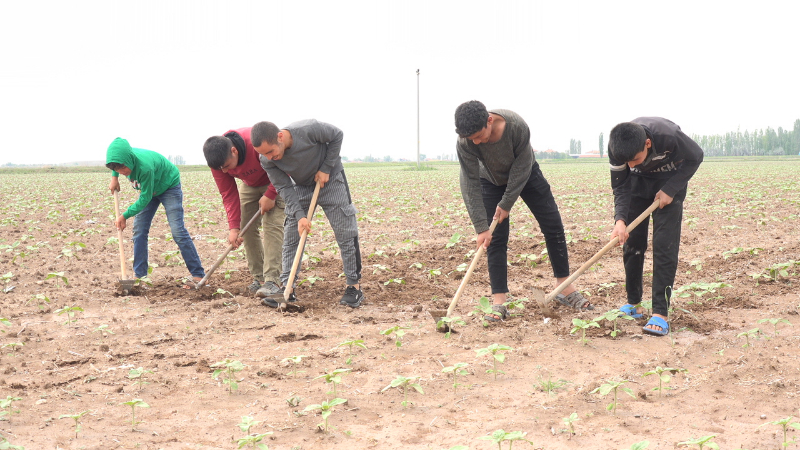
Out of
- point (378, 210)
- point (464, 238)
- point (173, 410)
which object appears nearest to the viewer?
point (173, 410)

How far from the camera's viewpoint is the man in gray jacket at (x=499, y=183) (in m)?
3.94

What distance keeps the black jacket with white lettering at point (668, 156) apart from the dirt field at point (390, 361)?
1080 millimetres

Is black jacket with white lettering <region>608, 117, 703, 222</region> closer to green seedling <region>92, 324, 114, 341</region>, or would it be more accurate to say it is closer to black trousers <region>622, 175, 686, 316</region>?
black trousers <region>622, 175, 686, 316</region>

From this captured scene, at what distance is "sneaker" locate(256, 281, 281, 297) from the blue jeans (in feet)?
3.28

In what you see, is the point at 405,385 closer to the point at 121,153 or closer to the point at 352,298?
the point at 352,298

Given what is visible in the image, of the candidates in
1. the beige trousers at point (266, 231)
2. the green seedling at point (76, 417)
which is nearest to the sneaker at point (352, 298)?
the beige trousers at point (266, 231)

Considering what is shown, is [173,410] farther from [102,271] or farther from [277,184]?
[102,271]

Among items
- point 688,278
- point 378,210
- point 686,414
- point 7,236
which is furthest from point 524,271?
Answer: point 7,236

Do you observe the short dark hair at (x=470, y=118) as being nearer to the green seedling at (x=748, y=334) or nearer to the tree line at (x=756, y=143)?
the green seedling at (x=748, y=334)

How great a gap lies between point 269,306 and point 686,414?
10.9ft

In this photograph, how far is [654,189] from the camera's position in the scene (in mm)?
4105

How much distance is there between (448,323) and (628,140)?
1727 millimetres

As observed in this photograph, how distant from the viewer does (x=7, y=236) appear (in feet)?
31.3

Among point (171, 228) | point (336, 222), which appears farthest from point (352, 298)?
point (171, 228)
